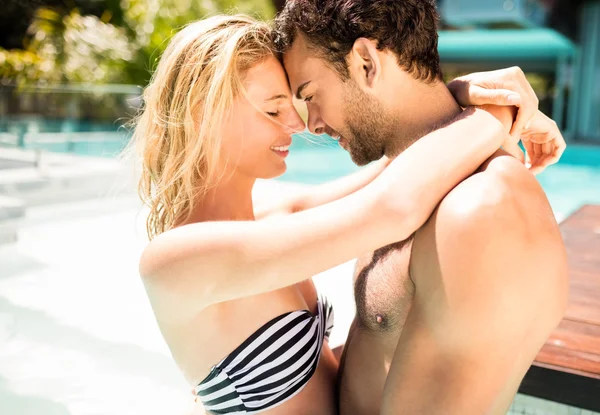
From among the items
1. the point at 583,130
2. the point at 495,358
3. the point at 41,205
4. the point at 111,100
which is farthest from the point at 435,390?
the point at 583,130

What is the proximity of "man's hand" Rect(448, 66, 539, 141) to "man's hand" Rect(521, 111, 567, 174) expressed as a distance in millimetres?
203

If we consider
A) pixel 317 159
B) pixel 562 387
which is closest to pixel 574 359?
pixel 562 387

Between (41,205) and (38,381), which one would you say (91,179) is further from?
(38,381)

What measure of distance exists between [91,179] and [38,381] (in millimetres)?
5526

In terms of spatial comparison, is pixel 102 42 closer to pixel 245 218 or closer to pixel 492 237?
pixel 245 218

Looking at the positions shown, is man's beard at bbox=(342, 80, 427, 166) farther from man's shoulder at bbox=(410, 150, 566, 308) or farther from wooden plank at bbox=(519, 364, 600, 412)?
wooden plank at bbox=(519, 364, 600, 412)

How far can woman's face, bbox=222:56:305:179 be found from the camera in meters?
1.76

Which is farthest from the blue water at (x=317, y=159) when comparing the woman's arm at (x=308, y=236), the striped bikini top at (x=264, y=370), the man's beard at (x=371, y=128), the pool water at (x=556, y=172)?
the woman's arm at (x=308, y=236)

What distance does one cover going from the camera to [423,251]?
4.53 feet

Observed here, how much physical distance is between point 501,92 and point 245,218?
95 centimetres

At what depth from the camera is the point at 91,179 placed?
9.14 meters

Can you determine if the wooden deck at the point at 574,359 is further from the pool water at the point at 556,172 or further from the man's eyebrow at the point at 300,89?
the pool water at the point at 556,172

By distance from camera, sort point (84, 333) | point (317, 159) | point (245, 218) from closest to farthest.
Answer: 1. point (245, 218)
2. point (84, 333)
3. point (317, 159)

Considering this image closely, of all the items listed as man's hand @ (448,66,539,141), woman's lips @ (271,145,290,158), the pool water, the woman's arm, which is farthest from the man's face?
the pool water
